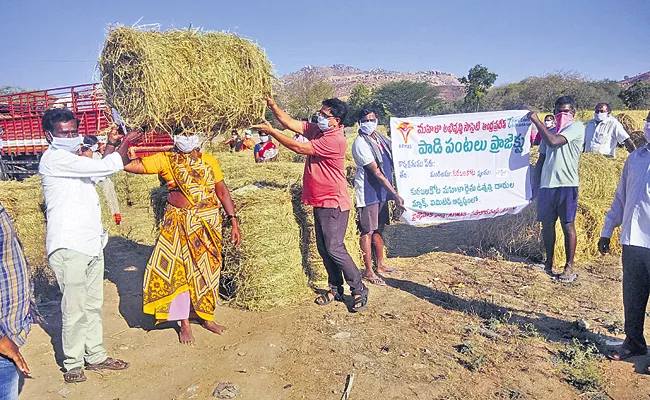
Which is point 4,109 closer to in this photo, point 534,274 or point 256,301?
point 256,301

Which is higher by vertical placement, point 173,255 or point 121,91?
point 121,91

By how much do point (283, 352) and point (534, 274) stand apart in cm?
361

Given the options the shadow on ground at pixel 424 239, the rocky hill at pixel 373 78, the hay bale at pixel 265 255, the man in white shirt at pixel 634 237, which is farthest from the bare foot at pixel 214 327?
the rocky hill at pixel 373 78

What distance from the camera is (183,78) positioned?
3.74m

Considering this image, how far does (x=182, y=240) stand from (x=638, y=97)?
34888 mm

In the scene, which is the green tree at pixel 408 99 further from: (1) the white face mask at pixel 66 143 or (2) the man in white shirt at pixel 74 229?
(1) the white face mask at pixel 66 143

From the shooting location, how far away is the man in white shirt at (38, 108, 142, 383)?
3416 millimetres

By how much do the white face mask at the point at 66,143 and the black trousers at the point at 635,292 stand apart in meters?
4.37

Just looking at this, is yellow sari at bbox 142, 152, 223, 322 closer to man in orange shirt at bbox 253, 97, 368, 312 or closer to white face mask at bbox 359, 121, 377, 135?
man in orange shirt at bbox 253, 97, 368, 312

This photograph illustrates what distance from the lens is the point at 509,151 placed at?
6.26 metres

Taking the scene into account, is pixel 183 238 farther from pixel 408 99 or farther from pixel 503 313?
pixel 408 99

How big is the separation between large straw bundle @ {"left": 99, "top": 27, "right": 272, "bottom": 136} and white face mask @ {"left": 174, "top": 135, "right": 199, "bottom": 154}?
0.29 feet

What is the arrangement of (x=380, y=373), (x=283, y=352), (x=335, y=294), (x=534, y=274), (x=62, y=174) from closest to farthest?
(x=62, y=174)
(x=380, y=373)
(x=283, y=352)
(x=335, y=294)
(x=534, y=274)

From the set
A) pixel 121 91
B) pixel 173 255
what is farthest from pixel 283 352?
pixel 121 91
